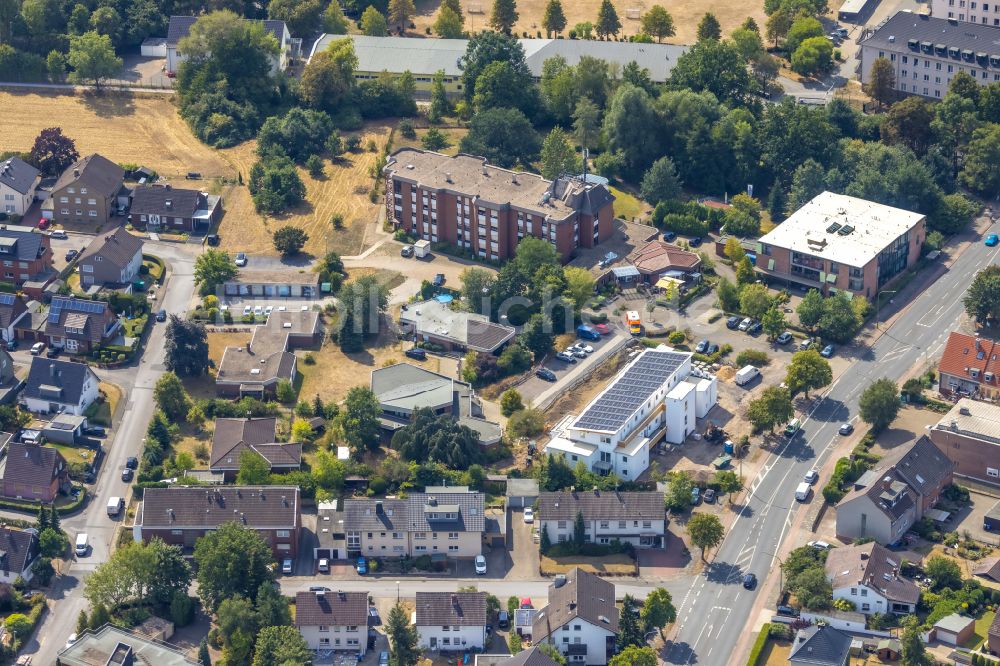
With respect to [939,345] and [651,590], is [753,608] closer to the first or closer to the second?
[651,590]

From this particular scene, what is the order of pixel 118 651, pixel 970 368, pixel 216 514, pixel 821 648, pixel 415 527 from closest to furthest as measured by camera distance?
pixel 821 648 < pixel 118 651 < pixel 415 527 < pixel 216 514 < pixel 970 368

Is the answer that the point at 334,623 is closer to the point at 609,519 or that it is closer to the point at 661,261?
the point at 609,519

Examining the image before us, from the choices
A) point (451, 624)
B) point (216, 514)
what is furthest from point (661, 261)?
point (451, 624)

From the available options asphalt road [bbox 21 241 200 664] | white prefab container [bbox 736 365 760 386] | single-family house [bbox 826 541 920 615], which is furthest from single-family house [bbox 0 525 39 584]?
white prefab container [bbox 736 365 760 386]

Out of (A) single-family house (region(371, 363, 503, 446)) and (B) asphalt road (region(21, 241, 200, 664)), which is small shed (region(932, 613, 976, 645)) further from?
(B) asphalt road (region(21, 241, 200, 664))

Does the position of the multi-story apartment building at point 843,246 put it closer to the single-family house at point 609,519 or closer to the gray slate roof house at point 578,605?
the single-family house at point 609,519

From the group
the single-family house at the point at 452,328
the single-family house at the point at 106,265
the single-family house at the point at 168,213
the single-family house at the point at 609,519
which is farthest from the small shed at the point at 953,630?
the single-family house at the point at 168,213

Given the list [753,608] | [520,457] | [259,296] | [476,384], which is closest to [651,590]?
[753,608]
